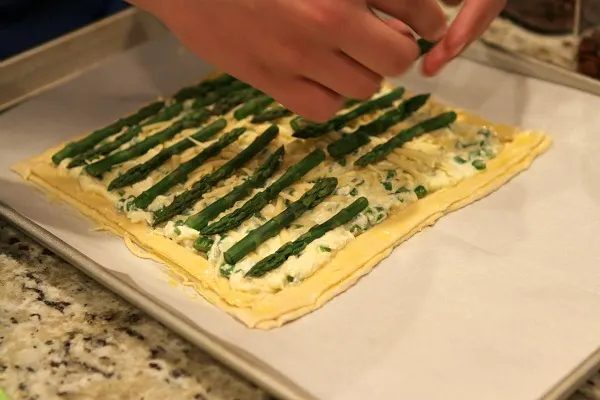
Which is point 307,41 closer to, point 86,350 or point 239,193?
point 239,193

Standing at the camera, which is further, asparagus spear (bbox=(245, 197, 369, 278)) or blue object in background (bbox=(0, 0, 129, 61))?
blue object in background (bbox=(0, 0, 129, 61))

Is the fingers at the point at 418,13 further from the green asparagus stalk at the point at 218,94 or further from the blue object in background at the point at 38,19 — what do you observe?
the blue object in background at the point at 38,19

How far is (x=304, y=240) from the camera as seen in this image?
132 cm

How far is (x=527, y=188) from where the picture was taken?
4.90 feet

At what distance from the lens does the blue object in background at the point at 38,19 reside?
186cm

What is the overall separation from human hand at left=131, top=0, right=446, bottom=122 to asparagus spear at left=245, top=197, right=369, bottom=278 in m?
0.16

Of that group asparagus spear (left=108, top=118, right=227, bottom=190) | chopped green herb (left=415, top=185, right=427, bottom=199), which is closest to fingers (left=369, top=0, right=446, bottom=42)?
chopped green herb (left=415, top=185, right=427, bottom=199)

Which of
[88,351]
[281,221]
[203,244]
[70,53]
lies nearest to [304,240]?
[281,221]

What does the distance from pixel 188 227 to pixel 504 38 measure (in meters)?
1.07

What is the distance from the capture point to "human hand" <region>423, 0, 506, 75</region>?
1.45 meters

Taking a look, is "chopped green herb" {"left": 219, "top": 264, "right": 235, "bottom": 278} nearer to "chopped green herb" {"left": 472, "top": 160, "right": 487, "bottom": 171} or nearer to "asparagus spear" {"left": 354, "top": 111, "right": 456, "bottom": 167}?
"asparagus spear" {"left": 354, "top": 111, "right": 456, "bottom": 167}

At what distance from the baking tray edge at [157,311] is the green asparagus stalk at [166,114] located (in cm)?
40

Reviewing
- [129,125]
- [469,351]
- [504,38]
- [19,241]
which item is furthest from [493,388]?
[504,38]

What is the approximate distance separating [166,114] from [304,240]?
561 millimetres
